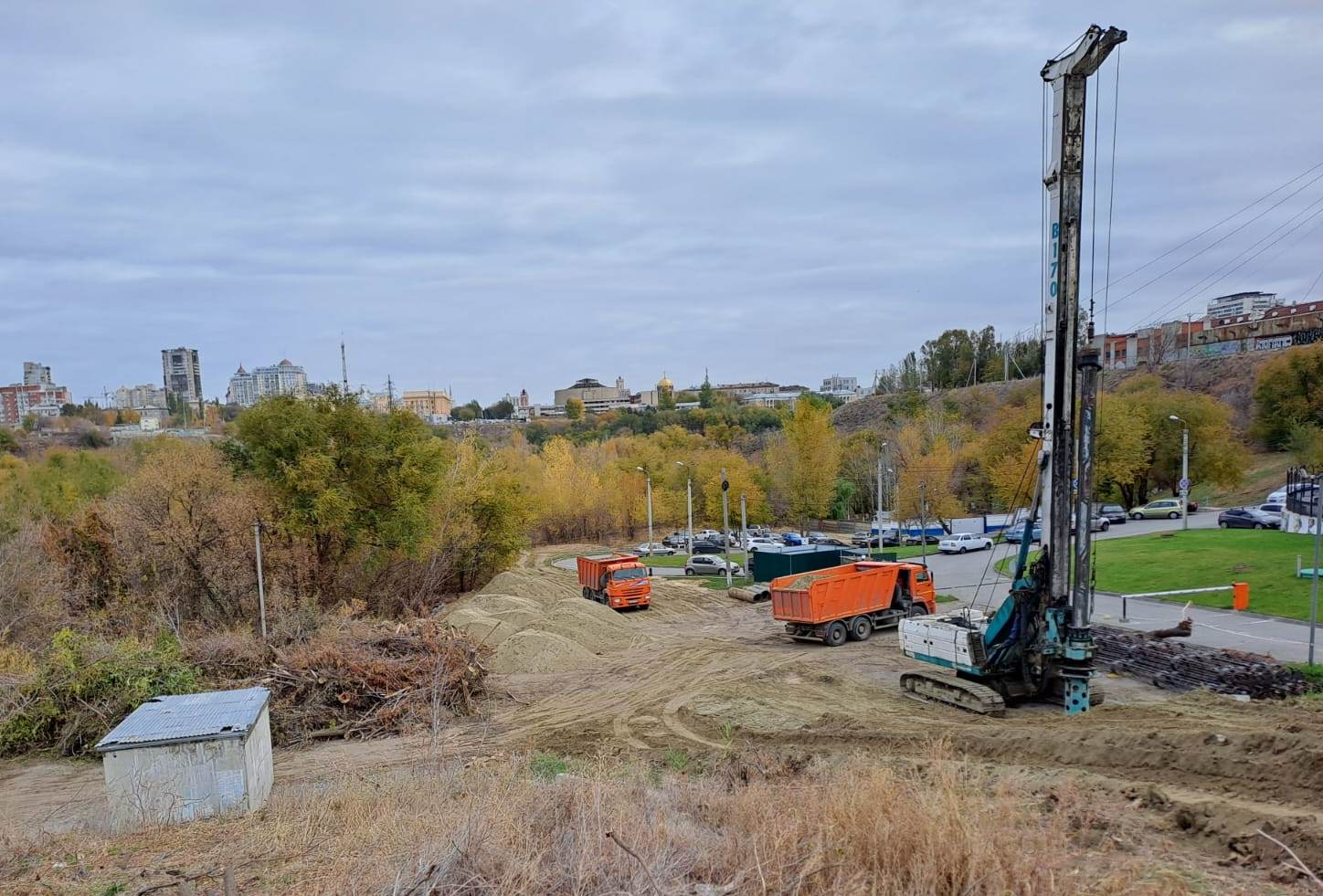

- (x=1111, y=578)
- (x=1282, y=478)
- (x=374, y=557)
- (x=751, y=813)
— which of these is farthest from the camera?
(x=1282, y=478)

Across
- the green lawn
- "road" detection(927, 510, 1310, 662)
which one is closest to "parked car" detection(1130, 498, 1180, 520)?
the green lawn

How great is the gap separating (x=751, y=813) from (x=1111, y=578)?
2564cm

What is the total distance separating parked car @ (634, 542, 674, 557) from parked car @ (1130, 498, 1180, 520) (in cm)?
3002

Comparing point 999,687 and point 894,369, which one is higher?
point 894,369

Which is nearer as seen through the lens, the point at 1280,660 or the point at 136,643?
the point at 1280,660

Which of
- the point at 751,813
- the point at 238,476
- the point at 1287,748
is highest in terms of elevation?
the point at 238,476

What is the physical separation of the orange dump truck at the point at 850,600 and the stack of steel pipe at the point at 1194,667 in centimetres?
542

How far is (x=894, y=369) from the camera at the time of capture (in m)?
139

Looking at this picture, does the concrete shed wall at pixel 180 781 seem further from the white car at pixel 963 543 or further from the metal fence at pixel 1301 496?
the white car at pixel 963 543

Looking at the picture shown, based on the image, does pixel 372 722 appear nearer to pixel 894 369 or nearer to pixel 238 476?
pixel 238 476

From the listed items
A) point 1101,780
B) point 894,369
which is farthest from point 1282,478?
point 894,369

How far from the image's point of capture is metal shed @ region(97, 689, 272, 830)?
35.3 ft

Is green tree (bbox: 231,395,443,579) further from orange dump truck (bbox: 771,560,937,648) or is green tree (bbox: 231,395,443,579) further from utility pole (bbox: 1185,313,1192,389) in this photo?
utility pole (bbox: 1185,313,1192,389)

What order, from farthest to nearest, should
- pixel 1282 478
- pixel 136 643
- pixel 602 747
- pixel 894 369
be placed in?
1. pixel 894 369
2. pixel 1282 478
3. pixel 136 643
4. pixel 602 747
